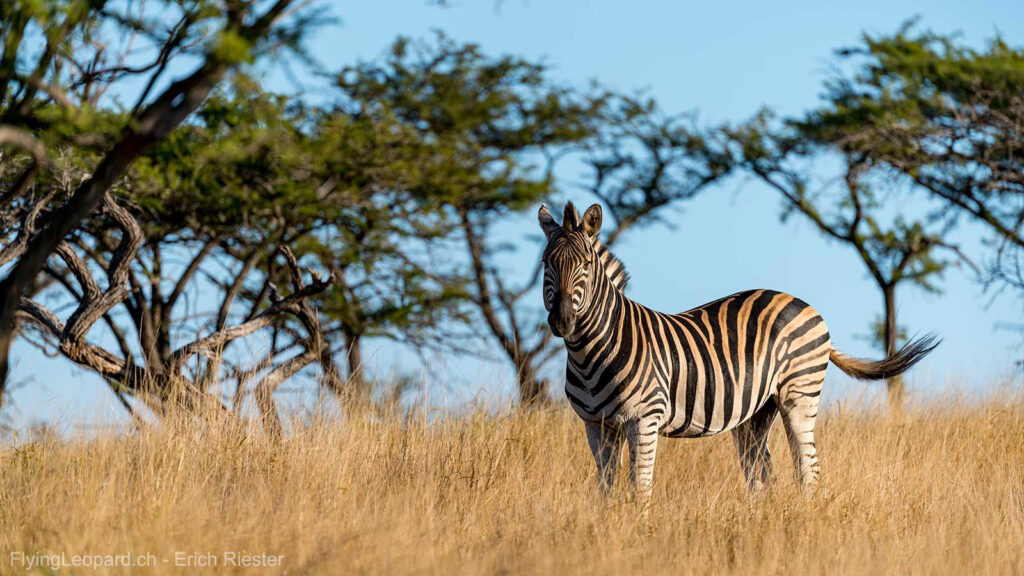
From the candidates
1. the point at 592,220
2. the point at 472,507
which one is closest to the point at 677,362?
the point at 592,220

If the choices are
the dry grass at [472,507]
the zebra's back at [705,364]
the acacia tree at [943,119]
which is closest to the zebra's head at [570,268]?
the zebra's back at [705,364]

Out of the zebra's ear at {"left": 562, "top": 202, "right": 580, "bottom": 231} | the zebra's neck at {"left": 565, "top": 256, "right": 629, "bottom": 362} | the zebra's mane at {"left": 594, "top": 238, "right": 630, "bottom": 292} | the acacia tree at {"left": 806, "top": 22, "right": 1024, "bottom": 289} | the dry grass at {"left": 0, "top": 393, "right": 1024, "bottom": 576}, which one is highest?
the acacia tree at {"left": 806, "top": 22, "right": 1024, "bottom": 289}

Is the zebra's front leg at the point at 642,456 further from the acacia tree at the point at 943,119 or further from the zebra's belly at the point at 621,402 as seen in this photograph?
the acacia tree at the point at 943,119

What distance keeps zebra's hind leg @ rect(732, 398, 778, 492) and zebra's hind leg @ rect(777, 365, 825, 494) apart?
173mm

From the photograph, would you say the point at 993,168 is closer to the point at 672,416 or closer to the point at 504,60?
the point at 504,60

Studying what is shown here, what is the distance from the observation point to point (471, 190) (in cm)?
1672

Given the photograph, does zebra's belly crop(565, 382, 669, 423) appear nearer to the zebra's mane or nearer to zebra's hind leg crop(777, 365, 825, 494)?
the zebra's mane

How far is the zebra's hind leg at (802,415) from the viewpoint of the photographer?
22.8ft

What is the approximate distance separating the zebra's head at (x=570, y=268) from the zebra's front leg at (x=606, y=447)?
2.46ft

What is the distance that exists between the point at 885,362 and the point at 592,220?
291 centimetres

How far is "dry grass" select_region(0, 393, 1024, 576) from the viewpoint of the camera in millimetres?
5117

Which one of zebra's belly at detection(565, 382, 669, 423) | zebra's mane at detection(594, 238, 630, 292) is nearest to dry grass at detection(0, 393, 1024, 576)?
zebra's belly at detection(565, 382, 669, 423)

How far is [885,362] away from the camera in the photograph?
7.54 meters

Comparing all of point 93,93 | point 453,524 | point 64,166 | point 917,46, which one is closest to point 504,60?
point 917,46
